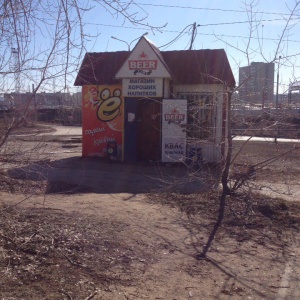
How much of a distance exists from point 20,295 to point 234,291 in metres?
2.26

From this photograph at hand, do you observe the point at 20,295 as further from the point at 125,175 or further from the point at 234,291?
the point at 125,175

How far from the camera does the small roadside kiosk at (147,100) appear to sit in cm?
1520

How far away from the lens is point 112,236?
6.95 meters

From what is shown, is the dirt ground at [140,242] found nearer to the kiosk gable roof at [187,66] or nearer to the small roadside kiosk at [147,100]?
the small roadside kiosk at [147,100]

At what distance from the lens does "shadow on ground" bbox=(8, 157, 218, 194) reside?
1098 cm

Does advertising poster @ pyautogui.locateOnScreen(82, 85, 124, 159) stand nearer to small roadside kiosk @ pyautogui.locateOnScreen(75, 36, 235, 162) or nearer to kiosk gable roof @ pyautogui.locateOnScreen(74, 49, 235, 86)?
small roadside kiosk @ pyautogui.locateOnScreen(75, 36, 235, 162)

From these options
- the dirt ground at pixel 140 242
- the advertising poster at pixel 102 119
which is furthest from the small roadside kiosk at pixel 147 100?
the dirt ground at pixel 140 242

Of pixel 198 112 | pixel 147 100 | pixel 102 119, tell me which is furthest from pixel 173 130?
pixel 102 119

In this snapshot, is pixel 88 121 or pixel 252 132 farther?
pixel 88 121

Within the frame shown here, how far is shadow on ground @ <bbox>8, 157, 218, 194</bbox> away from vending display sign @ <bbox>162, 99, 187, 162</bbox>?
387 mm

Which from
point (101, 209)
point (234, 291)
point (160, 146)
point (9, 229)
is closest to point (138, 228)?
point (101, 209)

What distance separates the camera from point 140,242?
6.82 m

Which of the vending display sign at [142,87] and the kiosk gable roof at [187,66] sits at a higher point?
the kiosk gable roof at [187,66]

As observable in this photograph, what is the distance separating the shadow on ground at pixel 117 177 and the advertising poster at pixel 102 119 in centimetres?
57
